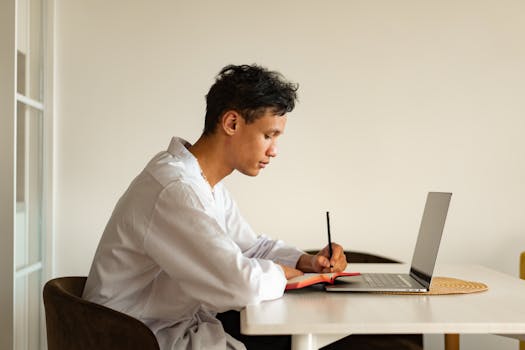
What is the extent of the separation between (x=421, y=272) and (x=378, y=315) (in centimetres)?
53

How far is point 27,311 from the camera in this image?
120 inches

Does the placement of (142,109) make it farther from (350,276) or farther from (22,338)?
(350,276)

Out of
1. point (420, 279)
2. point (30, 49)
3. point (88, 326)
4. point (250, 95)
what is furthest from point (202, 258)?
point (30, 49)

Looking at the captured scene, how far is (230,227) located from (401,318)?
1108 mm

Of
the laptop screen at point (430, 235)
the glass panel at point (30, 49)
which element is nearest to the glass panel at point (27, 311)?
the glass panel at point (30, 49)

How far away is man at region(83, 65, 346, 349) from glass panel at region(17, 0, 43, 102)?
1.18m

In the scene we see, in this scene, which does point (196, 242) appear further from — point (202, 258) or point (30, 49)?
point (30, 49)

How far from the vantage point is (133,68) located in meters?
3.37

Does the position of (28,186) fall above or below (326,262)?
above

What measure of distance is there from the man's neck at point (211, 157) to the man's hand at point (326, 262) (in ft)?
1.30

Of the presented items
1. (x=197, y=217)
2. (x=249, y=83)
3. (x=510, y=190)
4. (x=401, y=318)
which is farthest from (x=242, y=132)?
(x=510, y=190)

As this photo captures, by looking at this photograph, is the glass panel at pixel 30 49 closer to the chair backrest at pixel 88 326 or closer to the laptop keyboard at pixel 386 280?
the chair backrest at pixel 88 326

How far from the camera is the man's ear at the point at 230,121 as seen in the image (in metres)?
2.00

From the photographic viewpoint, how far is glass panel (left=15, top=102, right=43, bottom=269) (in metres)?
2.87
